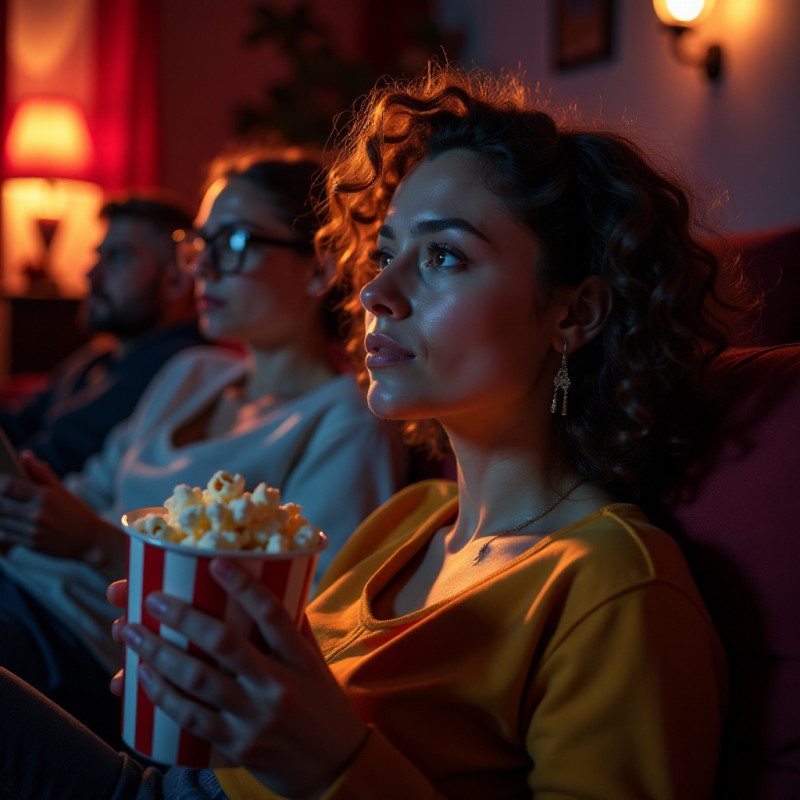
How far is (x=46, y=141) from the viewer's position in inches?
155

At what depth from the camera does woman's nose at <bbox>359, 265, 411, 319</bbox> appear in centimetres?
102

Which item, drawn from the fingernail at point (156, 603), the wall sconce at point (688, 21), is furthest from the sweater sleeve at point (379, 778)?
the wall sconce at point (688, 21)

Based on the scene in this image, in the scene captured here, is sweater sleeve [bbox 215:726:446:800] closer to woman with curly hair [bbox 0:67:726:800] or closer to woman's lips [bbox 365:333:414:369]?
woman with curly hair [bbox 0:67:726:800]

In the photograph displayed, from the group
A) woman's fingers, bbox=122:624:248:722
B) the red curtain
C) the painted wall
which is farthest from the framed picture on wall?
woman's fingers, bbox=122:624:248:722

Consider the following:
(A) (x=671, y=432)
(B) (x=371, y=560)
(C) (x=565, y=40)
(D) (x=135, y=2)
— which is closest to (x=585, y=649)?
(A) (x=671, y=432)

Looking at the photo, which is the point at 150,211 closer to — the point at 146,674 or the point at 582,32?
the point at 582,32

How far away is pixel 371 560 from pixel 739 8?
1.77 metres

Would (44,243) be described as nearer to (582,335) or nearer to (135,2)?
(135,2)

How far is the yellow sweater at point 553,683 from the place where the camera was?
797 millimetres

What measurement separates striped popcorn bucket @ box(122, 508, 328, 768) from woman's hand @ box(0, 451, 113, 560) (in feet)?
2.39

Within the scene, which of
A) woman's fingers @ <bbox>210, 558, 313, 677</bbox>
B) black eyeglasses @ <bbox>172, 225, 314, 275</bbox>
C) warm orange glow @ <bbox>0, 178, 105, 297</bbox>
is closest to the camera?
woman's fingers @ <bbox>210, 558, 313, 677</bbox>

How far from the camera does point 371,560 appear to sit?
→ 1213mm

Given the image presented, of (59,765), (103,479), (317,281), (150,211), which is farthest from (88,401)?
(59,765)

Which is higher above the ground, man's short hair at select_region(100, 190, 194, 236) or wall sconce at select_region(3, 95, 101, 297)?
wall sconce at select_region(3, 95, 101, 297)
